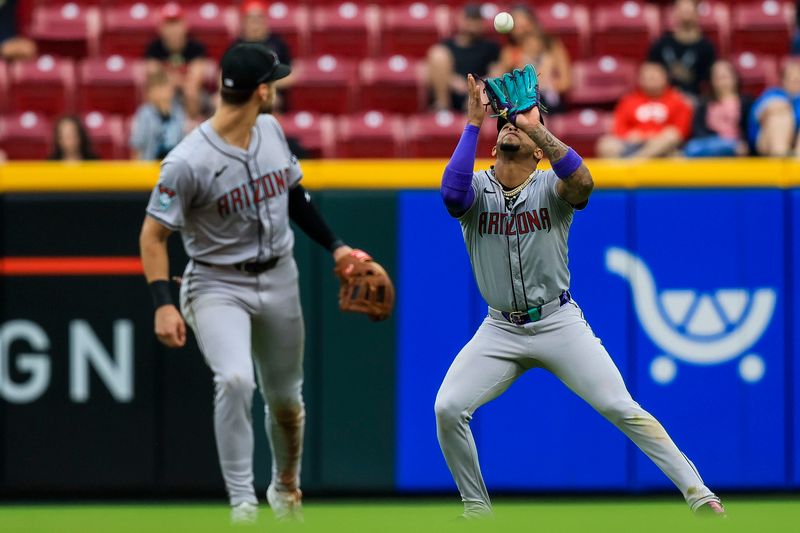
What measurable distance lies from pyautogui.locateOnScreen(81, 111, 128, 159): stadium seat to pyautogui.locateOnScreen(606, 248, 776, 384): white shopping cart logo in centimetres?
423

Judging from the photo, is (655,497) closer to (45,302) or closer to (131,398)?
(131,398)

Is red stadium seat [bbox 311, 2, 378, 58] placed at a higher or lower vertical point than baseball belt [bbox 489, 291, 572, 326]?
higher

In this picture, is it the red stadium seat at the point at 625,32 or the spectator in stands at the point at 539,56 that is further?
the red stadium seat at the point at 625,32

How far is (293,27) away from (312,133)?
5.25ft

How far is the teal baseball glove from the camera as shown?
4578mm

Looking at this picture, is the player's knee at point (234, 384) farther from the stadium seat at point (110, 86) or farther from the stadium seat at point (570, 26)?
the stadium seat at point (570, 26)

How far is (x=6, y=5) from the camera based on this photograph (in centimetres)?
1116

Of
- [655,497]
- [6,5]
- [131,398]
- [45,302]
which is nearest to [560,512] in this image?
[655,497]

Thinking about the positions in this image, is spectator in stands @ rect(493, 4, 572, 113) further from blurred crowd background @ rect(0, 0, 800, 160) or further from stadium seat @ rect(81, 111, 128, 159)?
stadium seat @ rect(81, 111, 128, 159)

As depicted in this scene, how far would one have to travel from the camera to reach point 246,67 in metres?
4.95

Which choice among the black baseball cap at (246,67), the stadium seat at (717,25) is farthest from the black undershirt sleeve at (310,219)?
the stadium seat at (717,25)

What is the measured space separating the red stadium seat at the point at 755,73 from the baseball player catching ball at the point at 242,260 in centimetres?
537

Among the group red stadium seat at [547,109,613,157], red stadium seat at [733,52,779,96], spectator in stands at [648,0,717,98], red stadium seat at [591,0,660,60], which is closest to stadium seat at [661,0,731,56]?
red stadium seat at [591,0,660,60]

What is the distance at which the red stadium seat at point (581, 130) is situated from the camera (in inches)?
354
